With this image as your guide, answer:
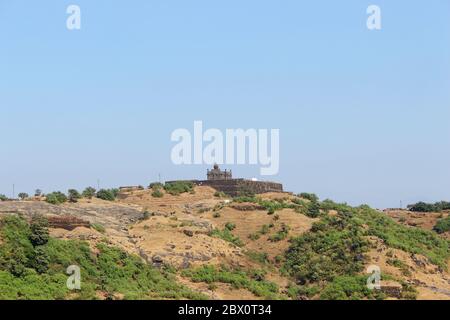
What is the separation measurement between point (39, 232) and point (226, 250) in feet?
52.5

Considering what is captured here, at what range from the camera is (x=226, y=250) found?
219 ft

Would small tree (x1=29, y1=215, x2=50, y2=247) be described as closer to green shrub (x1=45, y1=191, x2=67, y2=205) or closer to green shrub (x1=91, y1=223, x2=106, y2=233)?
green shrub (x1=91, y1=223, x2=106, y2=233)

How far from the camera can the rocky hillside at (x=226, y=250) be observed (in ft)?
180

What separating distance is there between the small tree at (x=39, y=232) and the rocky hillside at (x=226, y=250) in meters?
0.40

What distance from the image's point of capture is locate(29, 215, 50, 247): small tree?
54969mm

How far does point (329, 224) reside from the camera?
73.6 m

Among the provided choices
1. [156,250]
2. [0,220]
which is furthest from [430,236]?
[0,220]

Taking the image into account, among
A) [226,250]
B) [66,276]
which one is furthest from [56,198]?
[66,276]

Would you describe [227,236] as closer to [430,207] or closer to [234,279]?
[234,279]

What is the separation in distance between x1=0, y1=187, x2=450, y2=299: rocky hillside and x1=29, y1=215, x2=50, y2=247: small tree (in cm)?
40

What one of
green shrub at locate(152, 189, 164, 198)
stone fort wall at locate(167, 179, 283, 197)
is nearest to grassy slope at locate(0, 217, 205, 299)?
green shrub at locate(152, 189, 164, 198)

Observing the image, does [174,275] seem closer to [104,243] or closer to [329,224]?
[104,243]

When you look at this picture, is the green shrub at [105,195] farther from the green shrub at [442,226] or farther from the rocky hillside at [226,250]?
the green shrub at [442,226]

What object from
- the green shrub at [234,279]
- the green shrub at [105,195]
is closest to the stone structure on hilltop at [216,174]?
the green shrub at [105,195]
